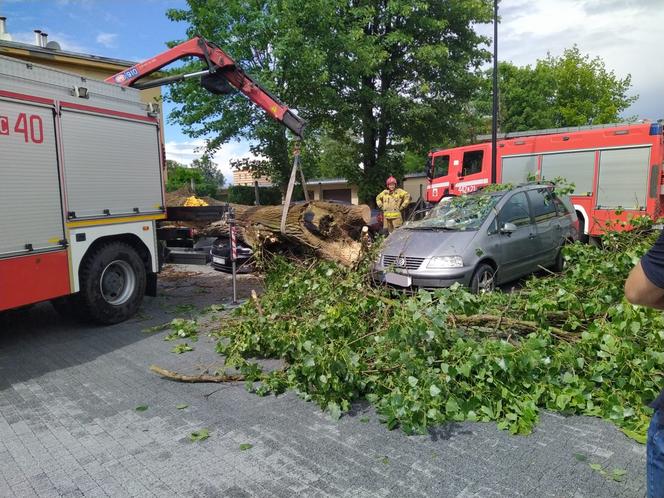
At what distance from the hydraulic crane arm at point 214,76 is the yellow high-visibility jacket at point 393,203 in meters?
3.43

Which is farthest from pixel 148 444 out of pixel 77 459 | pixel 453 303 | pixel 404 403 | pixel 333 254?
pixel 333 254

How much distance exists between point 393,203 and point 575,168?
6.02 meters

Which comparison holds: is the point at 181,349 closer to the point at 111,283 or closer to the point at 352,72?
the point at 111,283

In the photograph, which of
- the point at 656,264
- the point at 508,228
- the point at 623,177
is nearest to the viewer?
the point at 656,264

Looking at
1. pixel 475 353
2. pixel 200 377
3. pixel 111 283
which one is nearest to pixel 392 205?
pixel 111 283

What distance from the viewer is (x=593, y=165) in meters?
13.1

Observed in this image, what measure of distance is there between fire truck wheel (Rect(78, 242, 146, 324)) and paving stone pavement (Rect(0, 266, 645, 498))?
164cm

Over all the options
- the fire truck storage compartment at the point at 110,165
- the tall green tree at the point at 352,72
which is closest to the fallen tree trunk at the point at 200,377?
the fire truck storage compartment at the point at 110,165

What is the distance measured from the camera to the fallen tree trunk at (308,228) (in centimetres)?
768

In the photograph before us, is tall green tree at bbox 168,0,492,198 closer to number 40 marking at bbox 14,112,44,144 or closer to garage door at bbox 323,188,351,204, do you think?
number 40 marking at bbox 14,112,44,144

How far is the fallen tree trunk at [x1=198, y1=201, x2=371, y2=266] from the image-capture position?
7680 millimetres

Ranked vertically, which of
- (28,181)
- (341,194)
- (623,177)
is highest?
(623,177)

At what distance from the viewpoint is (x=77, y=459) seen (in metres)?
3.30

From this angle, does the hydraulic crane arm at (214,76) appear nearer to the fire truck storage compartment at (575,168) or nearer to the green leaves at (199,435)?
the green leaves at (199,435)
